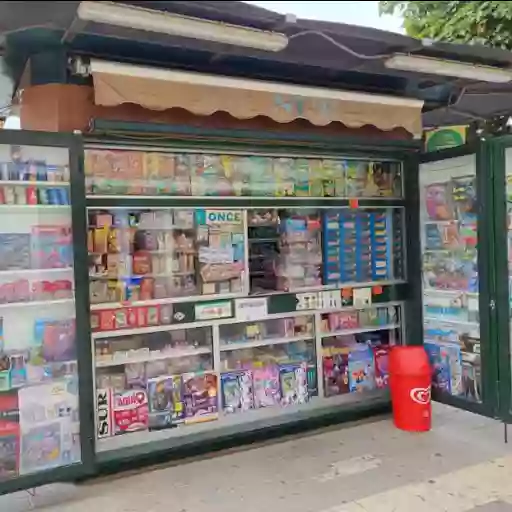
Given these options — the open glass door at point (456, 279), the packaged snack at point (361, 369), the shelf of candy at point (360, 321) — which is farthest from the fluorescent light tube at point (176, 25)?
the packaged snack at point (361, 369)

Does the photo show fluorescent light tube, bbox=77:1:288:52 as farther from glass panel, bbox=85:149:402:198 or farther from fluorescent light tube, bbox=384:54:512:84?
glass panel, bbox=85:149:402:198

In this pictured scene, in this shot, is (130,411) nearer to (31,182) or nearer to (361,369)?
(31,182)

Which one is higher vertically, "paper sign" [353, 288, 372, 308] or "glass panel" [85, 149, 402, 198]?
"glass panel" [85, 149, 402, 198]

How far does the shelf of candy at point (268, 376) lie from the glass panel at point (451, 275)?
1116mm

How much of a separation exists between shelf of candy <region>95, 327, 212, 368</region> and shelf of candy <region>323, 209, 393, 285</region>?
1.27m

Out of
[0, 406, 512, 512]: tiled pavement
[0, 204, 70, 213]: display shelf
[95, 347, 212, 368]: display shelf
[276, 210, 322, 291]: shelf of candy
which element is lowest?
[0, 406, 512, 512]: tiled pavement

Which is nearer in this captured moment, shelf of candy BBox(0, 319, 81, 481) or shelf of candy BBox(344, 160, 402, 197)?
shelf of candy BBox(0, 319, 81, 481)

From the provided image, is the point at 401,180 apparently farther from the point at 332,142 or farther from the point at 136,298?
the point at 136,298

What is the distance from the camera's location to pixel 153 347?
4.83 metres

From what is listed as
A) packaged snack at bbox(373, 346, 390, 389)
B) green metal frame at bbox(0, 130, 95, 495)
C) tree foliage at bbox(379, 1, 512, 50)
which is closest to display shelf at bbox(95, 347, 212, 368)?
green metal frame at bbox(0, 130, 95, 495)

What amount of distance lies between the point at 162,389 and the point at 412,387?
198 cm

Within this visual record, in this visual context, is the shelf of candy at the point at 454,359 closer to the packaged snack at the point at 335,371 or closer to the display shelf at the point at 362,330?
the display shelf at the point at 362,330

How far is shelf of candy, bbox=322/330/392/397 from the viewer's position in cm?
546

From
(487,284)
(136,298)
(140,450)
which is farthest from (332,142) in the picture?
(140,450)
